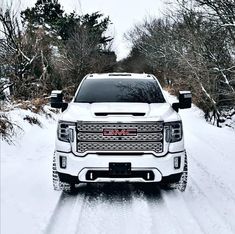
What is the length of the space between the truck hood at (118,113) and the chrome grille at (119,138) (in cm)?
8

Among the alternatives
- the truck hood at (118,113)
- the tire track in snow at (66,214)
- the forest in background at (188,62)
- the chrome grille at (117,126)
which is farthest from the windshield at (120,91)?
the forest in background at (188,62)

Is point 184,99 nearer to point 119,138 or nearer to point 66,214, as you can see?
point 119,138

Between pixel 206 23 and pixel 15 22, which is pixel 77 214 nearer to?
pixel 206 23

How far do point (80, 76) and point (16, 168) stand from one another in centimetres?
1600

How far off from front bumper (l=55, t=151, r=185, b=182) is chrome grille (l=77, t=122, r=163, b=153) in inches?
4.2

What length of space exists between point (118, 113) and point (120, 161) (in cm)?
67

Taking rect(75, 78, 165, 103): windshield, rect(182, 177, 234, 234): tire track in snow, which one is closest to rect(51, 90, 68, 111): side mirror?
rect(75, 78, 165, 103): windshield

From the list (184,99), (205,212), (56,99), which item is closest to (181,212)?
(205,212)

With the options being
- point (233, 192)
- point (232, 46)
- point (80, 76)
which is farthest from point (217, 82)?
point (233, 192)

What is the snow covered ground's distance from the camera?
426 cm

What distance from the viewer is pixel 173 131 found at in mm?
5141

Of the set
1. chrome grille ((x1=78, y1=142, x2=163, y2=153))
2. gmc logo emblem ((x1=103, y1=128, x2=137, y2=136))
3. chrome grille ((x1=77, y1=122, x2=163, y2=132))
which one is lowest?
chrome grille ((x1=78, y1=142, x2=163, y2=153))

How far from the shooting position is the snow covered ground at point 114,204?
4262 millimetres

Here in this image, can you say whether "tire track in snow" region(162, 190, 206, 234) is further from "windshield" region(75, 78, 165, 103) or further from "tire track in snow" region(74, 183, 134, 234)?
"windshield" region(75, 78, 165, 103)
